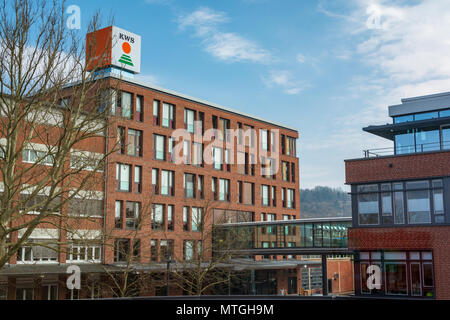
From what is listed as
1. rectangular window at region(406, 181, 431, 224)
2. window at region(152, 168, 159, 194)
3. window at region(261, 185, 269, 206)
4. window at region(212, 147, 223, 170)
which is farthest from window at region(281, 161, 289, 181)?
rectangular window at region(406, 181, 431, 224)

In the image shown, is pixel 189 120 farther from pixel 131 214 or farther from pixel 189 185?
pixel 131 214

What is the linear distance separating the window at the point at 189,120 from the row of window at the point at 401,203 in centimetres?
2622

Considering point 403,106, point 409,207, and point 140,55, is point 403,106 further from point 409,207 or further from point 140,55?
point 140,55

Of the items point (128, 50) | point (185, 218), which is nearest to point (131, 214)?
point (185, 218)

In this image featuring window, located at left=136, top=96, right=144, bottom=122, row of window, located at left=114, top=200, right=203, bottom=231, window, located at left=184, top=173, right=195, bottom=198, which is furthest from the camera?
window, located at left=184, top=173, right=195, bottom=198

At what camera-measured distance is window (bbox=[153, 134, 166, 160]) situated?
48.0 m

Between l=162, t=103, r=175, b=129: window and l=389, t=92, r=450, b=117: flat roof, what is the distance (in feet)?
72.6

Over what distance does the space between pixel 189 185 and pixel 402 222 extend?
27.9 metres

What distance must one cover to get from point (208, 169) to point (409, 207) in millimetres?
29304

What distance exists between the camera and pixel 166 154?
48812 millimetres

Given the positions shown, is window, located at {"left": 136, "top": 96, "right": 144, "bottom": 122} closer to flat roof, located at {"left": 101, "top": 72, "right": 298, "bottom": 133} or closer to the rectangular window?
flat roof, located at {"left": 101, "top": 72, "right": 298, "bottom": 133}

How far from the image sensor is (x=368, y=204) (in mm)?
27578
